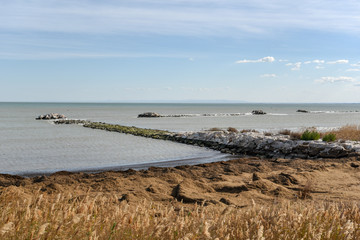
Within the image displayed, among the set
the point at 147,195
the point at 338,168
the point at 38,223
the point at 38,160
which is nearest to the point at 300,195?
the point at 147,195

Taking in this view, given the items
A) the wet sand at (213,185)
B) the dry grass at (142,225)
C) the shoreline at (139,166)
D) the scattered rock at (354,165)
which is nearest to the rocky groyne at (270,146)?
the shoreline at (139,166)

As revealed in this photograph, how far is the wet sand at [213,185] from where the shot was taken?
9461 millimetres

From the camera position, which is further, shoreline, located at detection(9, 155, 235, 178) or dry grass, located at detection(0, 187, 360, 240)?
shoreline, located at detection(9, 155, 235, 178)

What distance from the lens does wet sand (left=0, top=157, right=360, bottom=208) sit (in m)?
9.46

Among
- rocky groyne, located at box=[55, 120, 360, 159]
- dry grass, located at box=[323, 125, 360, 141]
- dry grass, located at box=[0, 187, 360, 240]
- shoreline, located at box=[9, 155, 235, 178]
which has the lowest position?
shoreline, located at box=[9, 155, 235, 178]

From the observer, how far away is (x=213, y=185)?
11.0m

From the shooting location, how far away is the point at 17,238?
140 inches

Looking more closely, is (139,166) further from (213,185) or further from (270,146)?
(270,146)

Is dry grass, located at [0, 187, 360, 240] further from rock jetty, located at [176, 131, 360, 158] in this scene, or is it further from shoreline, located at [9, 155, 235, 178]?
rock jetty, located at [176, 131, 360, 158]

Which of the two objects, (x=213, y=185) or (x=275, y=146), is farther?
(x=275, y=146)

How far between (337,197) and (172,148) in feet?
48.4

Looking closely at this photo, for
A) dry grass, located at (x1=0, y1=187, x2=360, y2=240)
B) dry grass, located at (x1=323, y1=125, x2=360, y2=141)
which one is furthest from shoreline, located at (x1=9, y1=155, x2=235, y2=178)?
dry grass, located at (x1=0, y1=187, x2=360, y2=240)

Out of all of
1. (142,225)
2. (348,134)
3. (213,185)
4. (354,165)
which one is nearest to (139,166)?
(213,185)

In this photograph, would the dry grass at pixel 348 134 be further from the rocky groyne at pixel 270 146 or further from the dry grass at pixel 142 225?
the dry grass at pixel 142 225
